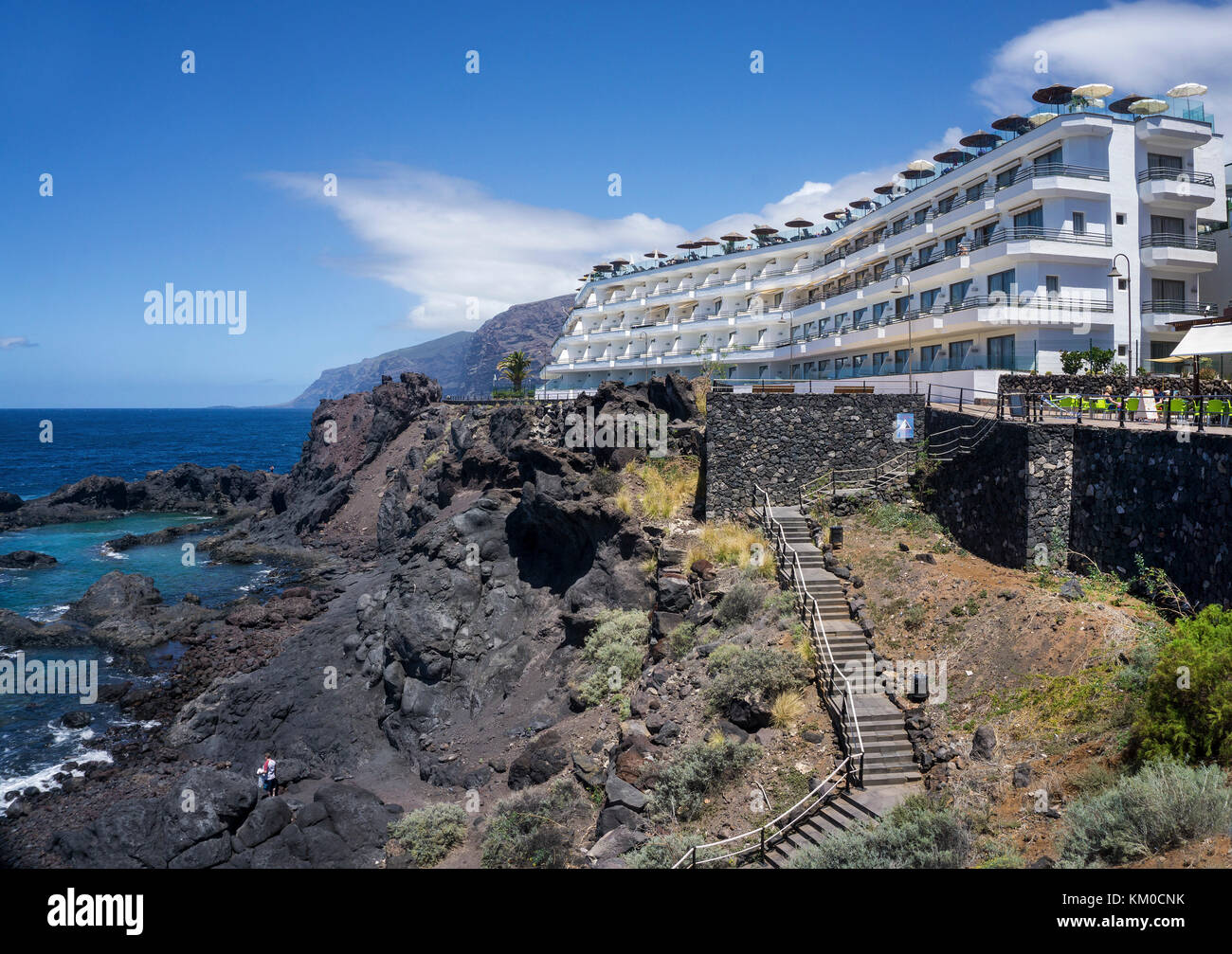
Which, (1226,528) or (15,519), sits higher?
(1226,528)

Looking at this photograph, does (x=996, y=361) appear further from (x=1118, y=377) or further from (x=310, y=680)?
(x=310, y=680)

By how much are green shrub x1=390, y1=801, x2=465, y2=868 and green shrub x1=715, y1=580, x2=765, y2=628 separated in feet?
29.0

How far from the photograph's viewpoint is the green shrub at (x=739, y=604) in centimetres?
2125

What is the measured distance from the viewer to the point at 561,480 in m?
29.3

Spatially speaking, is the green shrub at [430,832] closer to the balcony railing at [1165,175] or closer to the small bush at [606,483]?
the small bush at [606,483]

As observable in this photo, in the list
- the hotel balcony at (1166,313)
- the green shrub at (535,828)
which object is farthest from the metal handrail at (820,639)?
the hotel balcony at (1166,313)

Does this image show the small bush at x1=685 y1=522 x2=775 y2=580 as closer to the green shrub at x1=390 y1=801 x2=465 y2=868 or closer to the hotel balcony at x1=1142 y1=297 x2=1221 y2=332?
the green shrub at x1=390 y1=801 x2=465 y2=868

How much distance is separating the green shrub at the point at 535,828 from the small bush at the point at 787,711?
4.98 metres

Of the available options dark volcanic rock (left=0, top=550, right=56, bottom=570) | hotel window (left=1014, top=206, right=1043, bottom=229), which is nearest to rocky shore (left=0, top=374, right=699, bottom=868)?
dark volcanic rock (left=0, top=550, right=56, bottom=570)

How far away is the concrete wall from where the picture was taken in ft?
86.3

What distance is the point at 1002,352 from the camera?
3238cm
